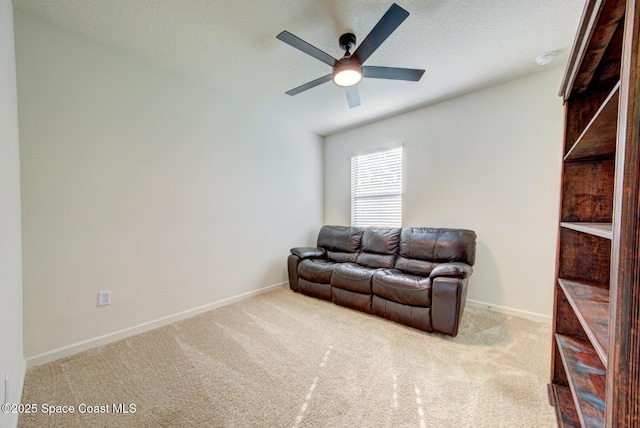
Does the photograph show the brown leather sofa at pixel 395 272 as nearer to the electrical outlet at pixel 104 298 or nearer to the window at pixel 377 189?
the window at pixel 377 189

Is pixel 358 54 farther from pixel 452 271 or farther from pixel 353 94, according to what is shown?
pixel 452 271

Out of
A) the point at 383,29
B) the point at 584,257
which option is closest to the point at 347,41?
the point at 383,29

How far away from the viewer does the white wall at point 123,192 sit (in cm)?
176

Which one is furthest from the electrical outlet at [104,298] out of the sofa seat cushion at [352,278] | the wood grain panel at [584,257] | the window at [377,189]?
the wood grain panel at [584,257]

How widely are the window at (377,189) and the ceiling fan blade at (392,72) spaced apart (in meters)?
1.52

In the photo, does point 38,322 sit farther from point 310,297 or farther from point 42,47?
point 310,297

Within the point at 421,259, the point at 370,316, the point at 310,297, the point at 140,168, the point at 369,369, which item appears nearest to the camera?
the point at 369,369

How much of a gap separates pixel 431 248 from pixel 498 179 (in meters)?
1.08

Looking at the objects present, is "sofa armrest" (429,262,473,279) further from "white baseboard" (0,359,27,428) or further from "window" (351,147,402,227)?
"white baseboard" (0,359,27,428)

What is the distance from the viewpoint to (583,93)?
4.25ft

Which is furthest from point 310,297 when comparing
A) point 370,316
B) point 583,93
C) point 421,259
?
point 583,93

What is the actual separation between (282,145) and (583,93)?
311 cm

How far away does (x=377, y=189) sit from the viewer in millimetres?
3719

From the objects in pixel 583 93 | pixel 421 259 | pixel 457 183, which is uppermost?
pixel 583 93
